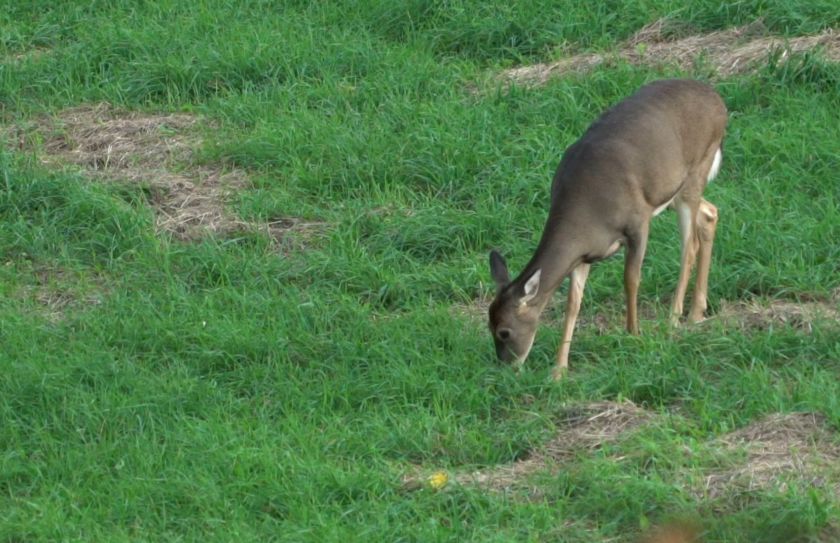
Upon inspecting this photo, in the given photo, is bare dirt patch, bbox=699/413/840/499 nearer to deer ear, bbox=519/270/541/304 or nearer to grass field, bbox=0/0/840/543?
grass field, bbox=0/0/840/543

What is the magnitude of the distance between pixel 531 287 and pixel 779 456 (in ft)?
5.88

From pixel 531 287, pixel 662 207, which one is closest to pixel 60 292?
pixel 531 287

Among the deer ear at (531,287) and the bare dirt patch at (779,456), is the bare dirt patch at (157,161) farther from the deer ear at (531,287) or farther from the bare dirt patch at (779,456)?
the bare dirt patch at (779,456)

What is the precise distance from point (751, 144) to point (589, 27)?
89.1 inches

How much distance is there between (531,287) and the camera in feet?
26.8

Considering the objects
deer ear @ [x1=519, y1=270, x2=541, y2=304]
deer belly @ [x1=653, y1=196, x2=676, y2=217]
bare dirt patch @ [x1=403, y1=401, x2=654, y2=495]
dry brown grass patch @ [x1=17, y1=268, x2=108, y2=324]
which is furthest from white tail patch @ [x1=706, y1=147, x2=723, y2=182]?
dry brown grass patch @ [x1=17, y1=268, x2=108, y2=324]

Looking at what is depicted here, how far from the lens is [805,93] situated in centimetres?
1062

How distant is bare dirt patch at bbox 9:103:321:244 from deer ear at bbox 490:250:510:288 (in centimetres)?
197

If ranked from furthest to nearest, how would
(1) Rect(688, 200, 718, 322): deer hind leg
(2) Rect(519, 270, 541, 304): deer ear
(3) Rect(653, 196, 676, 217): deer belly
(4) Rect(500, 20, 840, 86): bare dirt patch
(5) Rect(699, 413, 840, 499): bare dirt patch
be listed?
1. (4) Rect(500, 20, 840, 86): bare dirt patch
2. (1) Rect(688, 200, 718, 322): deer hind leg
3. (3) Rect(653, 196, 676, 217): deer belly
4. (2) Rect(519, 270, 541, 304): deer ear
5. (5) Rect(699, 413, 840, 499): bare dirt patch

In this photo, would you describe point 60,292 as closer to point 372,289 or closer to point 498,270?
point 372,289

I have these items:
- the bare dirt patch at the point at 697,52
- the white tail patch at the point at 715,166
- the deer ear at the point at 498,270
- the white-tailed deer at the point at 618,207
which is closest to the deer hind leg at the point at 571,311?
the white-tailed deer at the point at 618,207

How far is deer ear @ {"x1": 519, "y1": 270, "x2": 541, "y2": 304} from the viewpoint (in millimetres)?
8109

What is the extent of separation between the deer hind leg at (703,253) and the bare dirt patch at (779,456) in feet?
5.15

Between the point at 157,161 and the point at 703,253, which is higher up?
the point at 703,253
